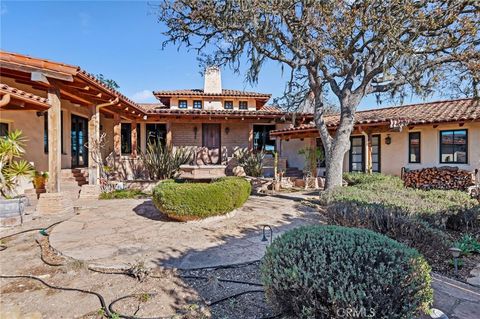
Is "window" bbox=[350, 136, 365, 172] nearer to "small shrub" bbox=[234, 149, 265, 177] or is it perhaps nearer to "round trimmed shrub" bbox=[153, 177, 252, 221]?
"small shrub" bbox=[234, 149, 265, 177]

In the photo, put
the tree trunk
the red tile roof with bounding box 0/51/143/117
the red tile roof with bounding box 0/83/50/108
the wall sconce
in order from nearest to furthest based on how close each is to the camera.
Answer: the red tile roof with bounding box 0/83/50/108, the red tile roof with bounding box 0/51/143/117, the tree trunk, the wall sconce

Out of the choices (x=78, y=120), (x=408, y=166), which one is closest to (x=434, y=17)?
(x=408, y=166)

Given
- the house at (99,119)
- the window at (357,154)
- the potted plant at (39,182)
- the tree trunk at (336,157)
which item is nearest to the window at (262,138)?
the house at (99,119)

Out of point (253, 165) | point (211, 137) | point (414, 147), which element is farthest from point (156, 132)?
point (414, 147)

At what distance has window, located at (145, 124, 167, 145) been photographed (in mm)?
16609

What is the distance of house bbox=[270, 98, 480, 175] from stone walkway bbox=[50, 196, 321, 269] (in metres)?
6.46

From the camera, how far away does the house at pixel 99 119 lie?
7.11m

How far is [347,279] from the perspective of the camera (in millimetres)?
2029

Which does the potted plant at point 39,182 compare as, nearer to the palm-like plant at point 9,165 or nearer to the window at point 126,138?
the palm-like plant at point 9,165

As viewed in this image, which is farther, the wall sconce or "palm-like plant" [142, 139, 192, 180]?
the wall sconce

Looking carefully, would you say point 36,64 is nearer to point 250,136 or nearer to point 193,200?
point 193,200

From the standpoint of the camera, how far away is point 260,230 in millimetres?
5461

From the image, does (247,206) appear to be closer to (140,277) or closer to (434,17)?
(140,277)

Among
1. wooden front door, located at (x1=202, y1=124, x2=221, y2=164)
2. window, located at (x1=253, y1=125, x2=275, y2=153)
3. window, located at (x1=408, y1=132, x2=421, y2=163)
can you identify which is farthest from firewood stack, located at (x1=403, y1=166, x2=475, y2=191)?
wooden front door, located at (x1=202, y1=124, x2=221, y2=164)
